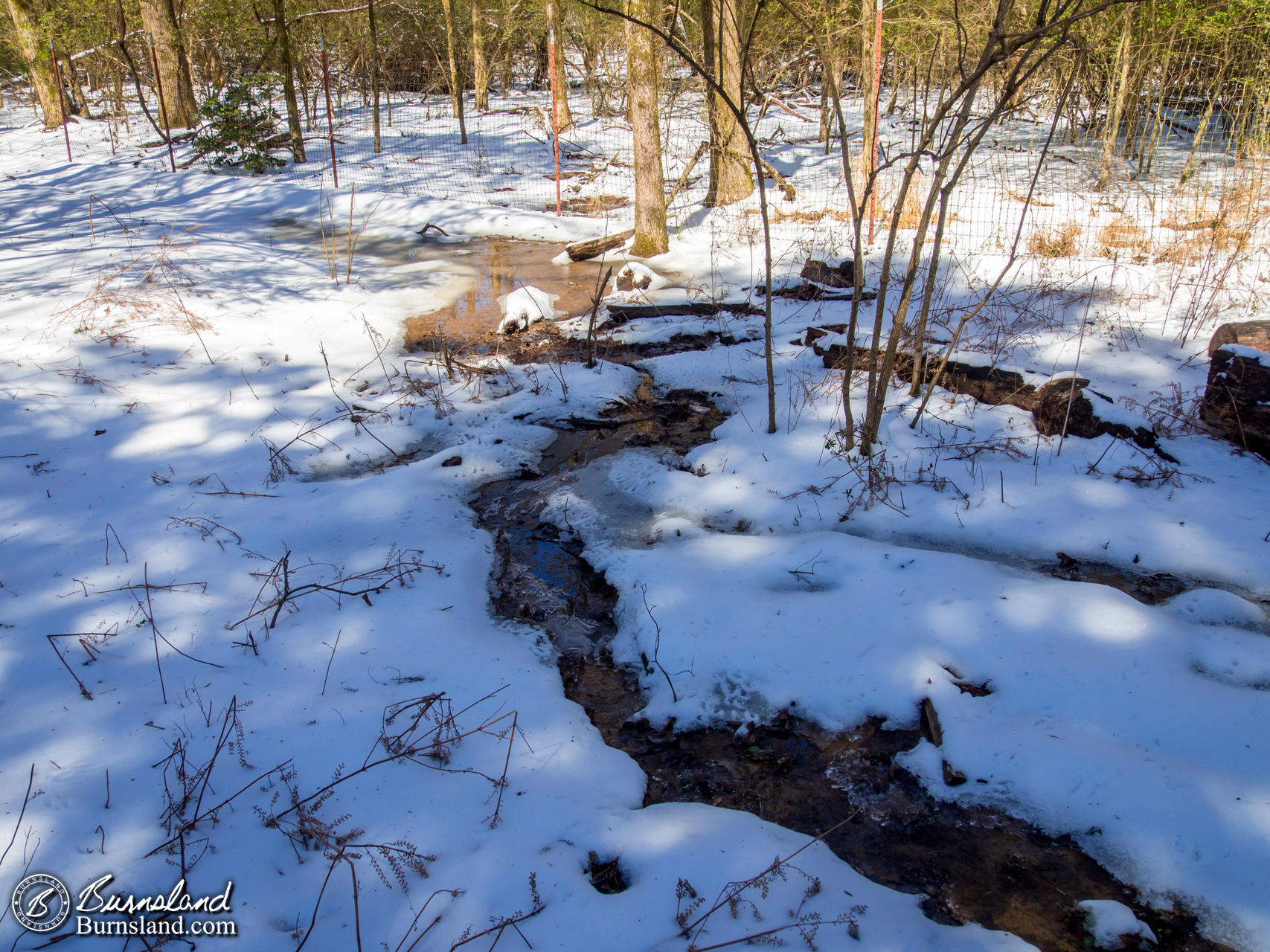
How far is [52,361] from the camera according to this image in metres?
4.79

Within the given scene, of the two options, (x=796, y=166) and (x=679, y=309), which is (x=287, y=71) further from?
(x=679, y=309)

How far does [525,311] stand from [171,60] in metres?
13.4

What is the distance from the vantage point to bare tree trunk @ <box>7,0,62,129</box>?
15.0 m

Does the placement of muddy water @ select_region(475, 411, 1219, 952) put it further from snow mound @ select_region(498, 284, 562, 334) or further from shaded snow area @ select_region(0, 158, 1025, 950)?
snow mound @ select_region(498, 284, 562, 334)

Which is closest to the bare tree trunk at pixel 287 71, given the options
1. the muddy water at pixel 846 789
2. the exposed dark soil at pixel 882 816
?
the muddy water at pixel 846 789

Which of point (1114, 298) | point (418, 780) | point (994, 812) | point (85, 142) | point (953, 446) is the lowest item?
point (994, 812)

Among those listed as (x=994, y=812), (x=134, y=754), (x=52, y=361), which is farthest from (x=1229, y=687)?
(x=52, y=361)

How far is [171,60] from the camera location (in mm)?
14359

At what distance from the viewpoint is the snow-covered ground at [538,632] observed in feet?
6.08

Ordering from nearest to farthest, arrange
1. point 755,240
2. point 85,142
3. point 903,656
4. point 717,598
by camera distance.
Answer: point 903,656 → point 717,598 → point 755,240 → point 85,142

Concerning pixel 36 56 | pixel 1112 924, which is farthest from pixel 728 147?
pixel 36 56

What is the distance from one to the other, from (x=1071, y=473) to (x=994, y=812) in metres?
2.31

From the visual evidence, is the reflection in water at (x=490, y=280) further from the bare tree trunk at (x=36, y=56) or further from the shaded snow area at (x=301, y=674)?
the bare tree trunk at (x=36, y=56)

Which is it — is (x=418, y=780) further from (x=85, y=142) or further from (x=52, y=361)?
(x=85, y=142)
